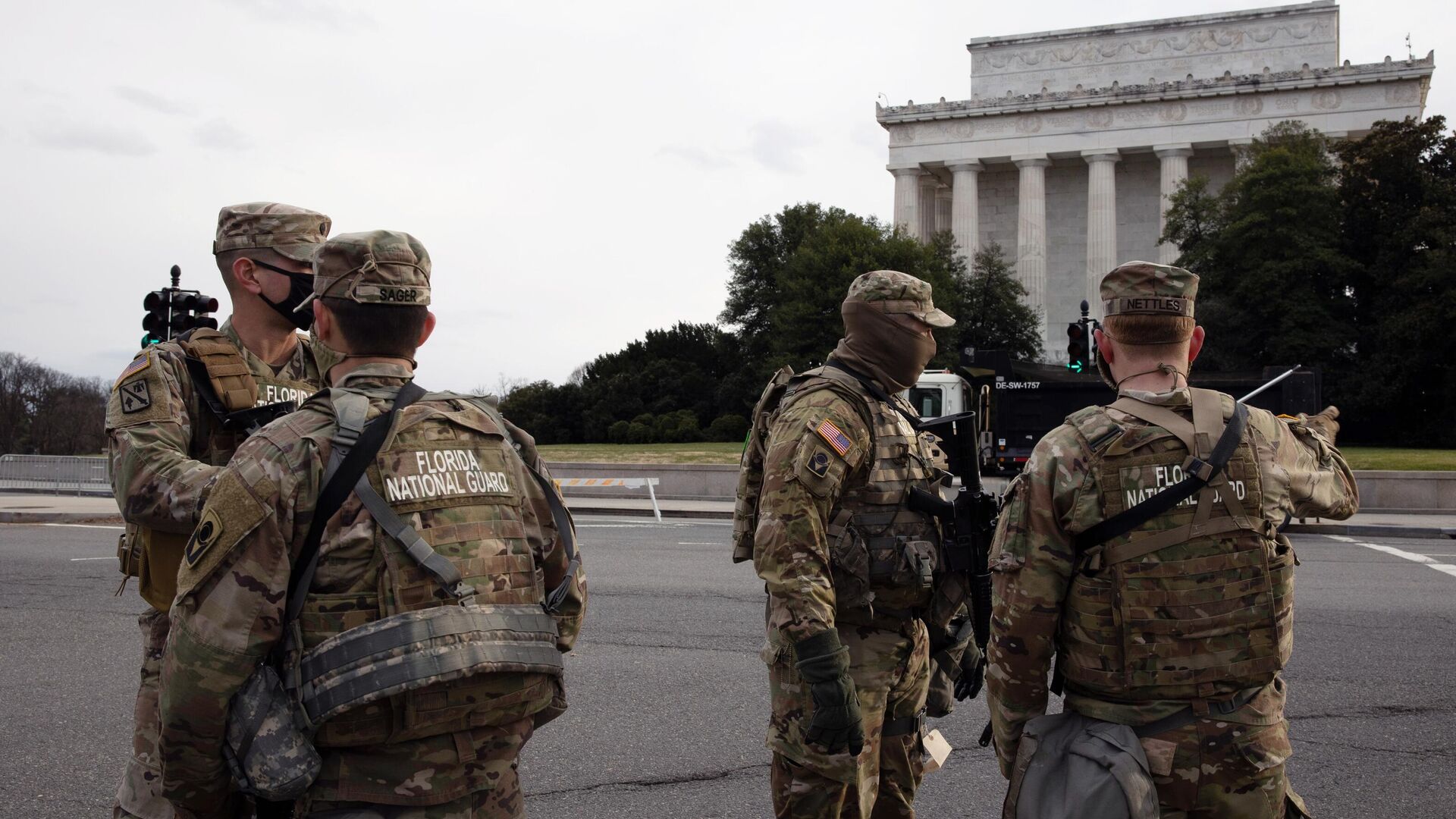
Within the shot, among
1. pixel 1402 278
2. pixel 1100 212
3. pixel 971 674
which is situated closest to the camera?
pixel 971 674

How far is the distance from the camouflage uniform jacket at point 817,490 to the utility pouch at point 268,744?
4.94 ft

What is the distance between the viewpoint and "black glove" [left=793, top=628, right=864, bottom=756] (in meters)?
3.40

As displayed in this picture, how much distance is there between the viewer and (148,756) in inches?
125

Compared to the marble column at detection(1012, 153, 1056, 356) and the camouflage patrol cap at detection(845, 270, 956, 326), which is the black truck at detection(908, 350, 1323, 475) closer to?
the camouflage patrol cap at detection(845, 270, 956, 326)

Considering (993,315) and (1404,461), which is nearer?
(1404,461)

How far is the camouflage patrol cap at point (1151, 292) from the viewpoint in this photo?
3.16 meters

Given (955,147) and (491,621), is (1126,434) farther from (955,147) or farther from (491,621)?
(955,147)

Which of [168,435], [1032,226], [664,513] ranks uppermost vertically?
[1032,226]

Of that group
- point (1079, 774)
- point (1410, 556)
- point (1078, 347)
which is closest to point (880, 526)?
point (1079, 774)

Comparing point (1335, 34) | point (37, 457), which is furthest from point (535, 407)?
point (1335, 34)

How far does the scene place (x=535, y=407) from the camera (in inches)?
2175

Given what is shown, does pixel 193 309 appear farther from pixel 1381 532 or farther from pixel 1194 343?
pixel 1381 532

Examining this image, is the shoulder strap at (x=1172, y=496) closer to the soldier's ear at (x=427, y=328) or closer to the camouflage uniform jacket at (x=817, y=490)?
the camouflage uniform jacket at (x=817, y=490)

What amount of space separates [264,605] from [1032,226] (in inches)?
2853
